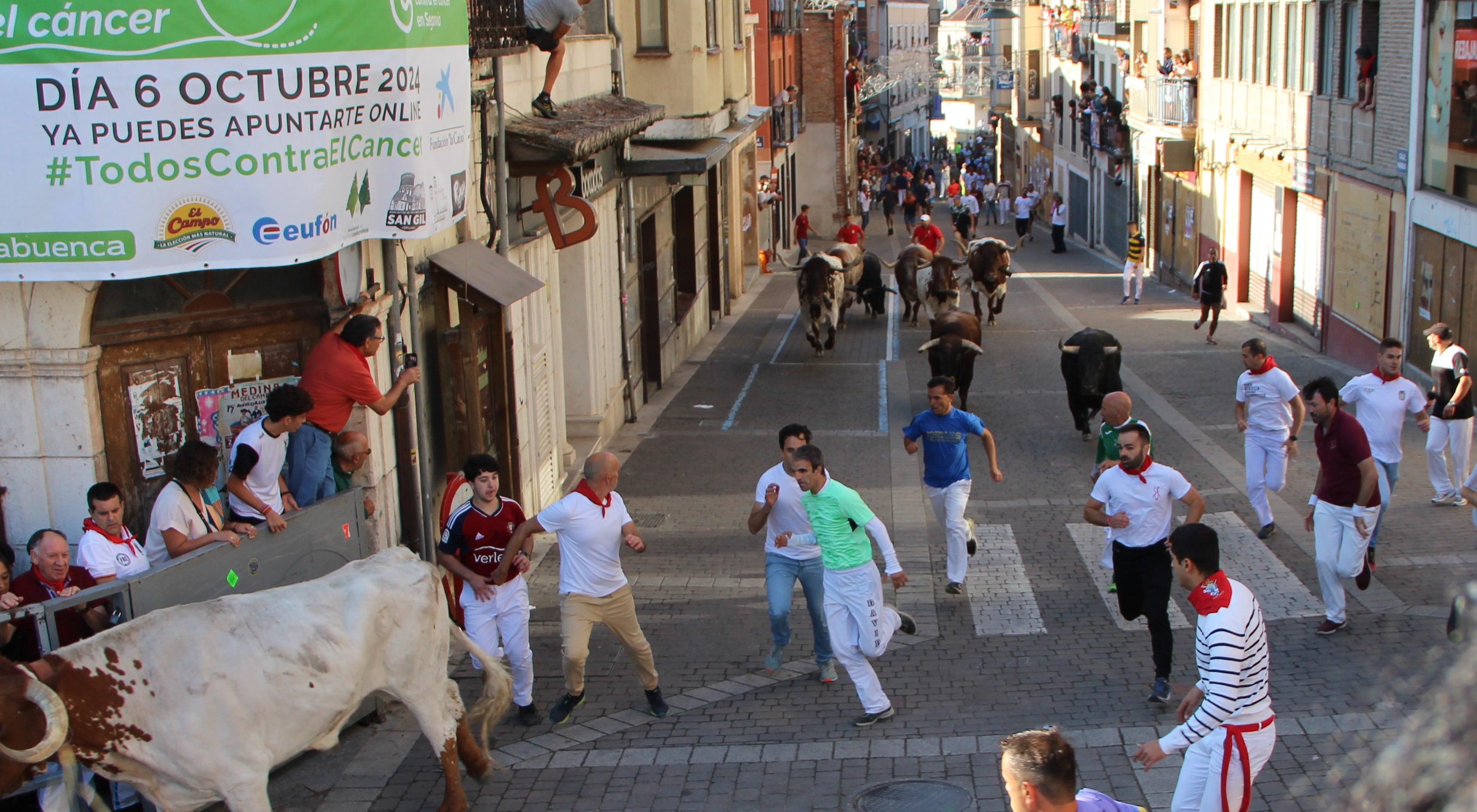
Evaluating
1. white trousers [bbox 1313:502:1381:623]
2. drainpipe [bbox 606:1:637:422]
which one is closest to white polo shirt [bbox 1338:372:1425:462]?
white trousers [bbox 1313:502:1381:623]

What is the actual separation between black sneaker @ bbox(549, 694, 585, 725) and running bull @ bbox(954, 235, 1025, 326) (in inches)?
692

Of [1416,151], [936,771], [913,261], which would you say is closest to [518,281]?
[936,771]

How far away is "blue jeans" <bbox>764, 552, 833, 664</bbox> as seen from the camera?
876 centimetres

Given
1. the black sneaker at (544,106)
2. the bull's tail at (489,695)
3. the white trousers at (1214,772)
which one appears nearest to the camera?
the white trousers at (1214,772)

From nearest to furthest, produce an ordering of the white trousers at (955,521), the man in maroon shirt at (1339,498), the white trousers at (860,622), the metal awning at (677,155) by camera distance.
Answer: the white trousers at (860,622) → the man in maroon shirt at (1339,498) → the white trousers at (955,521) → the metal awning at (677,155)

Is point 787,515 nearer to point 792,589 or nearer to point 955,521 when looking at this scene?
point 792,589

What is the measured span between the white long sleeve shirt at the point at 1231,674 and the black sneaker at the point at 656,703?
3.68m

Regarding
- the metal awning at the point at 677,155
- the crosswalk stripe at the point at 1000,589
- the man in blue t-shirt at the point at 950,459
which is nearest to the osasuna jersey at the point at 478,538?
the man in blue t-shirt at the point at 950,459

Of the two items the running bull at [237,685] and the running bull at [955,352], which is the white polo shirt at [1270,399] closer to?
the running bull at [955,352]

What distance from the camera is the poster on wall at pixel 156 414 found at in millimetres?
7961

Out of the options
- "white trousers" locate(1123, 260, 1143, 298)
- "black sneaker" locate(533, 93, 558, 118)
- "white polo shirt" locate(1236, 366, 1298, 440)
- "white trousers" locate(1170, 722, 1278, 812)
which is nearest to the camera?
"white trousers" locate(1170, 722, 1278, 812)

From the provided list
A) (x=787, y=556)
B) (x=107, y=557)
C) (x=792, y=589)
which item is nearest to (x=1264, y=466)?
(x=792, y=589)

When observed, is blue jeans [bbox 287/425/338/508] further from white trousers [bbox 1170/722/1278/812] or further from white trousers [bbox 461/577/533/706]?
white trousers [bbox 1170/722/1278/812]

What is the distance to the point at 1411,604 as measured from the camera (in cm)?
962
